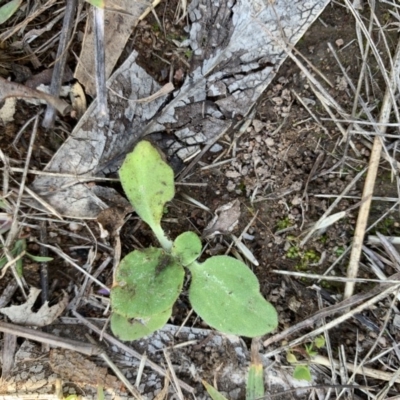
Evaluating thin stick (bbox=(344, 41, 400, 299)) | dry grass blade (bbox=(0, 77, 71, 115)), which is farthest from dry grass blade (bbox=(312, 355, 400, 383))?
dry grass blade (bbox=(0, 77, 71, 115))

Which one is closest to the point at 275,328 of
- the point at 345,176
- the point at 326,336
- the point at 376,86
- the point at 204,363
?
the point at 326,336

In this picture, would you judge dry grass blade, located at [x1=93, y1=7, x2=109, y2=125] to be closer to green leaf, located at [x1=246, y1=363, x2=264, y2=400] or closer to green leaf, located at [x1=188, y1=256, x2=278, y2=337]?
green leaf, located at [x1=188, y1=256, x2=278, y2=337]

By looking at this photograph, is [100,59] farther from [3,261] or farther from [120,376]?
[120,376]

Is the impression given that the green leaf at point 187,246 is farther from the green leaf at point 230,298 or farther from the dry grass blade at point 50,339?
the dry grass blade at point 50,339

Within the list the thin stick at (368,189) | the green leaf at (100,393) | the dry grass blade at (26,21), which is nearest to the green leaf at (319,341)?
the thin stick at (368,189)

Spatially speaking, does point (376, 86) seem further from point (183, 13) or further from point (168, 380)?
point (168, 380)
